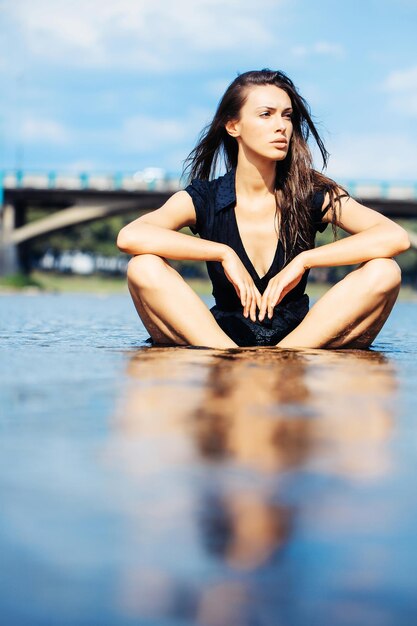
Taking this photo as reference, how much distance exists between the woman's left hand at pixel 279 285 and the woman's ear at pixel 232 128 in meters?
0.75

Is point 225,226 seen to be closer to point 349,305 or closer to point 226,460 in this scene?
point 349,305

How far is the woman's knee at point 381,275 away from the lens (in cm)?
338

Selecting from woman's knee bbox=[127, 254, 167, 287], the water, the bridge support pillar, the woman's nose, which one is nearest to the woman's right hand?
woman's knee bbox=[127, 254, 167, 287]

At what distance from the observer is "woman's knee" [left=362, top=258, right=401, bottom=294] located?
133 inches

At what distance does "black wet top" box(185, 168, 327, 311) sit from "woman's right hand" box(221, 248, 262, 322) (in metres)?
0.28

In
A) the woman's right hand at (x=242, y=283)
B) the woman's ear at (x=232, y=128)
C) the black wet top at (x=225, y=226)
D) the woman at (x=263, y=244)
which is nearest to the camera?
the woman's right hand at (x=242, y=283)

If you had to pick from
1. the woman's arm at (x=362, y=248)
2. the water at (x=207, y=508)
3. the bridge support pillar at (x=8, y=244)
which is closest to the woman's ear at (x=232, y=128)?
the woman's arm at (x=362, y=248)

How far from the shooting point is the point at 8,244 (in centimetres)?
3778

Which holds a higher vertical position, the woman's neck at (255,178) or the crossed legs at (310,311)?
the woman's neck at (255,178)

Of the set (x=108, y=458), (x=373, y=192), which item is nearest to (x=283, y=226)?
(x=108, y=458)

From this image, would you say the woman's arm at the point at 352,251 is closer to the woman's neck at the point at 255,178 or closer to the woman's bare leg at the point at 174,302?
the woman's bare leg at the point at 174,302

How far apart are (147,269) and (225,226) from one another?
0.52m

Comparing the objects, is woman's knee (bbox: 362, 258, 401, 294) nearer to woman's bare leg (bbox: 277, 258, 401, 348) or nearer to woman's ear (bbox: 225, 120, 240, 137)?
woman's bare leg (bbox: 277, 258, 401, 348)

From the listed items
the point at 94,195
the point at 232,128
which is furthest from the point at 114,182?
the point at 232,128
